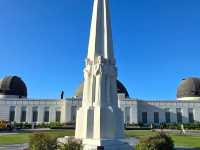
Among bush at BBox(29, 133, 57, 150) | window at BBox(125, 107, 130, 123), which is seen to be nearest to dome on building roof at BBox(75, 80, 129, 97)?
window at BBox(125, 107, 130, 123)

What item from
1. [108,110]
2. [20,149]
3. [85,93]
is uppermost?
[85,93]

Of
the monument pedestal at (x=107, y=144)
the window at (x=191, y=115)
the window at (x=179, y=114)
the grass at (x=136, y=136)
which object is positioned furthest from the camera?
the window at (x=191, y=115)

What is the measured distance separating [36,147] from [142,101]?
166 feet

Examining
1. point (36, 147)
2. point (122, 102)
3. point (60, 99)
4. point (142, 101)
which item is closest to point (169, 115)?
point (142, 101)

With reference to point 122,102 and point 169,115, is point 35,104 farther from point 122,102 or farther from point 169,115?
point 169,115

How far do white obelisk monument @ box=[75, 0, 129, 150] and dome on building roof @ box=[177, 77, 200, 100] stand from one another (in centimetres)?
5154

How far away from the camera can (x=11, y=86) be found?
63.2m

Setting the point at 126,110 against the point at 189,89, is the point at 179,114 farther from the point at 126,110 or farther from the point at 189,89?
the point at 126,110

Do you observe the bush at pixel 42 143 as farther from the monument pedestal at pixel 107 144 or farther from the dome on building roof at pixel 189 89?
the dome on building roof at pixel 189 89

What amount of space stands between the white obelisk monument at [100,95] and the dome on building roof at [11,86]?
51.0m

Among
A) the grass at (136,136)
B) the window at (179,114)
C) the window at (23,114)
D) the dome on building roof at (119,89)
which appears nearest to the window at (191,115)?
the window at (179,114)

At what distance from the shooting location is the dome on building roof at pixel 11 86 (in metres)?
62.9

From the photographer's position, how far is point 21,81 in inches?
2616

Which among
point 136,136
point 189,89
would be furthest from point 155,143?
point 189,89
